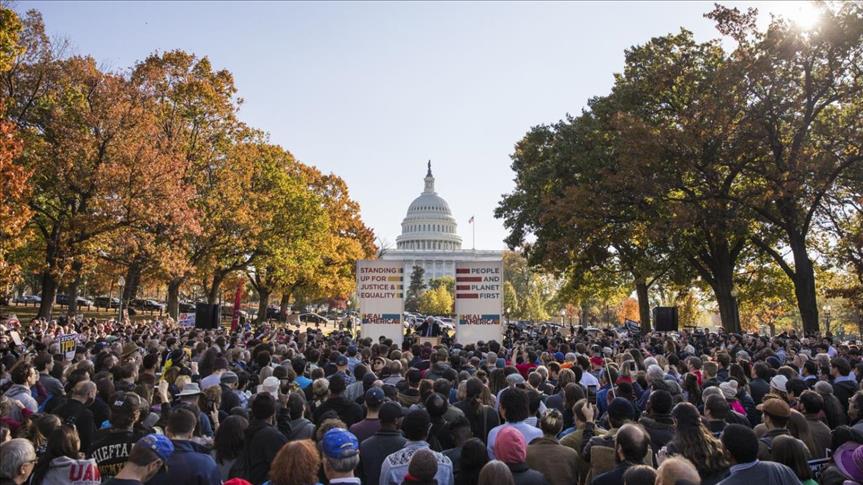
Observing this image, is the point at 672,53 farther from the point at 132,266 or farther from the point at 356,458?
the point at 356,458

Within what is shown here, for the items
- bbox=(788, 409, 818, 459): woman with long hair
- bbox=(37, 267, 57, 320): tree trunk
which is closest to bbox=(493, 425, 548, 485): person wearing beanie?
bbox=(788, 409, 818, 459): woman with long hair

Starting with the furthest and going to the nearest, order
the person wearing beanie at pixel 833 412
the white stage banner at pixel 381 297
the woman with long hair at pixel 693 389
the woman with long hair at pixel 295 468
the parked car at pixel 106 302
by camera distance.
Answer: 1. the parked car at pixel 106 302
2. the white stage banner at pixel 381 297
3. the woman with long hair at pixel 693 389
4. the person wearing beanie at pixel 833 412
5. the woman with long hair at pixel 295 468

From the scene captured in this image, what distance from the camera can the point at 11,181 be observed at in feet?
63.4

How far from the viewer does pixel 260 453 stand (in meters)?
5.80

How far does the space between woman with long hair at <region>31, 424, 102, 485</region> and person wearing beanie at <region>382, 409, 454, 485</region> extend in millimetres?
2295

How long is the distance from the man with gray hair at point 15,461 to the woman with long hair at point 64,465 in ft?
0.83

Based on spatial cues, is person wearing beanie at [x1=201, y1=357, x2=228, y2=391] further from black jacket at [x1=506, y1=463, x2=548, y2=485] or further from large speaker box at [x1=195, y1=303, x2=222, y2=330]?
large speaker box at [x1=195, y1=303, x2=222, y2=330]

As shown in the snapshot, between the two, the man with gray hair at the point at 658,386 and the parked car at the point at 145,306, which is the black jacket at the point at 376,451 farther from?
the parked car at the point at 145,306

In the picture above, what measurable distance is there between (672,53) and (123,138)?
2813 centimetres

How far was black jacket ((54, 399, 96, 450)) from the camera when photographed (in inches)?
269

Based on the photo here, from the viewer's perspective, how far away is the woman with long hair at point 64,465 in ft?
15.8

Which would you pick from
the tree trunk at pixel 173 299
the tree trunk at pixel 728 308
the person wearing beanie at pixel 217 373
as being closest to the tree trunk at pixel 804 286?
the tree trunk at pixel 728 308

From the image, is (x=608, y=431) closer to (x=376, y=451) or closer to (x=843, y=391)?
(x=376, y=451)

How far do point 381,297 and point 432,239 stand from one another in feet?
482
